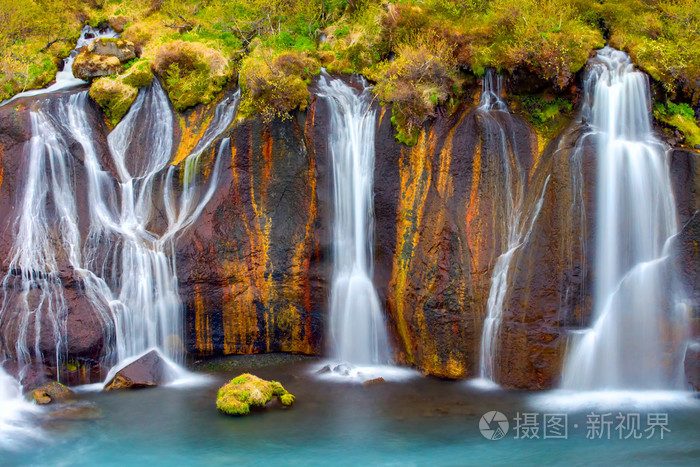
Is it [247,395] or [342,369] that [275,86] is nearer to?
[342,369]

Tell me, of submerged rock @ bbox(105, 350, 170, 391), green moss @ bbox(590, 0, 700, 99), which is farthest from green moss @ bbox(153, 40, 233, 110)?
green moss @ bbox(590, 0, 700, 99)

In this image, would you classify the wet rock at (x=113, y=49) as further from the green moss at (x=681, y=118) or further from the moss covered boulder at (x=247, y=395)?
the green moss at (x=681, y=118)

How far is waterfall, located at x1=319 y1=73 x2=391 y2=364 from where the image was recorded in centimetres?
1391

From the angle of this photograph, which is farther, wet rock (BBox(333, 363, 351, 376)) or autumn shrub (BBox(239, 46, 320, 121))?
autumn shrub (BBox(239, 46, 320, 121))

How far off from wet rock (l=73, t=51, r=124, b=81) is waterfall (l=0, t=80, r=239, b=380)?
1.42 meters

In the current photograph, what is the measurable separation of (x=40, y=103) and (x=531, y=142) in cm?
1131

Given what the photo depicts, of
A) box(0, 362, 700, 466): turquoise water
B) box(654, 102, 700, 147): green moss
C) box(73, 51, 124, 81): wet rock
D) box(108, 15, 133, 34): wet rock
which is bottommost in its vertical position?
box(0, 362, 700, 466): turquoise water

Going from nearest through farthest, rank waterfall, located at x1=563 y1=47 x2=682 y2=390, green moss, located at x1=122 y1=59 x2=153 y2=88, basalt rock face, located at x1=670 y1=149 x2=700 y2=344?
basalt rock face, located at x1=670 y1=149 x2=700 y2=344, waterfall, located at x1=563 y1=47 x2=682 y2=390, green moss, located at x1=122 y1=59 x2=153 y2=88

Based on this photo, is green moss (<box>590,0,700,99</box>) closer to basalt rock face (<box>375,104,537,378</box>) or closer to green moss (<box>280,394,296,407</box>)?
basalt rock face (<box>375,104,537,378</box>)

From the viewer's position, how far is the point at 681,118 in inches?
500

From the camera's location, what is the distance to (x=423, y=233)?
13.2 meters

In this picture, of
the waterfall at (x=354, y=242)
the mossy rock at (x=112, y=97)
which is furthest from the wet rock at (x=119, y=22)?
the waterfall at (x=354, y=242)

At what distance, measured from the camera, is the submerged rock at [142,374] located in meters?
12.8

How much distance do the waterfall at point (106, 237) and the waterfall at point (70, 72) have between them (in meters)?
1.41
